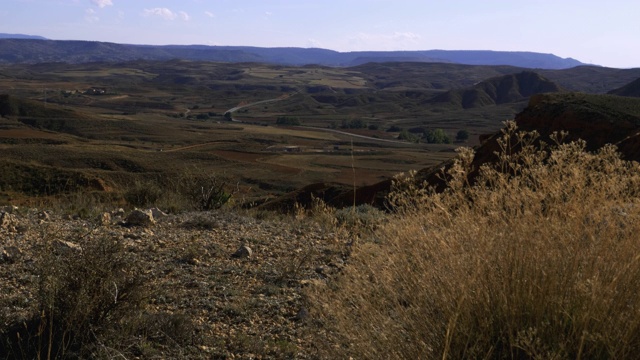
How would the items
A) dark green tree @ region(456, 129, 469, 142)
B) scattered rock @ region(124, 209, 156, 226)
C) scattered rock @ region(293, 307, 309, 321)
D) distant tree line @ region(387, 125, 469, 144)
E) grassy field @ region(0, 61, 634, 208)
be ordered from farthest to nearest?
dark green tree @ region(456, 129, 469, 142) → distant tree line @ region(387, 125, 469, 144) → grassy field @ region(0, 61, 634, 208) → scattered rock @ region(124, 209, 156, 226) → scattered rock @ region(293, 307, 309, 321)

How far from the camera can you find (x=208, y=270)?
19.4ft

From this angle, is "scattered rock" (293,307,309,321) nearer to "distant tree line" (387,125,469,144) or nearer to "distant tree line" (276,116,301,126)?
"distant tree line" (387,125,469,144)

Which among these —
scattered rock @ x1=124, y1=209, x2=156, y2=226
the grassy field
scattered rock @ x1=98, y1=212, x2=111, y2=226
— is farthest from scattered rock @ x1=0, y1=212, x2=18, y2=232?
the grassy field

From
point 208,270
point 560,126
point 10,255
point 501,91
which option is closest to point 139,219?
point 10,255

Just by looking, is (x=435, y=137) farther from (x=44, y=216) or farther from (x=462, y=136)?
(x=44, y=216)

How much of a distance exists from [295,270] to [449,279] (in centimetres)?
305

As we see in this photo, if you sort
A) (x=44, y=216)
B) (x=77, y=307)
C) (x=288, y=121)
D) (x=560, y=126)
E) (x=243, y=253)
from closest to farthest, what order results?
(x=77, y=307) → (x=243, y=253) → (x=44, y=216) → (x=560, y=126) → (x=288, y=121)

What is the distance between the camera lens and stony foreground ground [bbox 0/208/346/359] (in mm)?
4246

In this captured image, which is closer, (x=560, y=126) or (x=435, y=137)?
(x=560, y=126)

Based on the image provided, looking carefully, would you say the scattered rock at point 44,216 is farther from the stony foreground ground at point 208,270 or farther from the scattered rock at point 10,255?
the scattered rock at point 10,255

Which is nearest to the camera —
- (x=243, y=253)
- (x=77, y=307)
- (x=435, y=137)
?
(x=77, y=307)

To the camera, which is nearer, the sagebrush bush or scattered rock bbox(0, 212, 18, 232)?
the sagebrush bush

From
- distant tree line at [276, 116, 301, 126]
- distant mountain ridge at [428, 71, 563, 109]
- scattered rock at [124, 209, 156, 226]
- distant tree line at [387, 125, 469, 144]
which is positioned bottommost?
distant tree line at [276, 116, 301, 126]

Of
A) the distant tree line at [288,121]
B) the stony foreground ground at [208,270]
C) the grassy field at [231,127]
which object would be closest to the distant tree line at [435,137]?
the grassy field at [231,127]
